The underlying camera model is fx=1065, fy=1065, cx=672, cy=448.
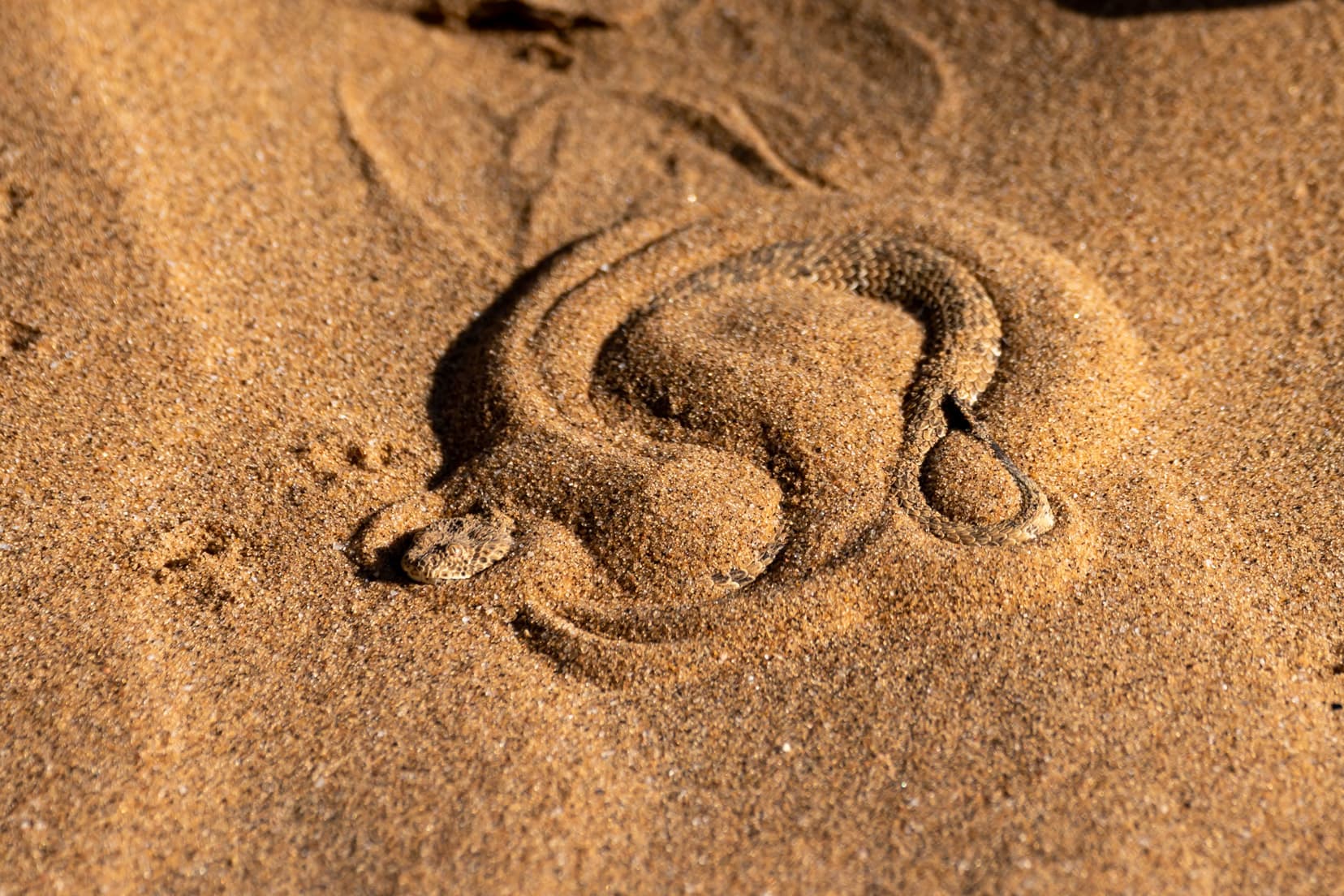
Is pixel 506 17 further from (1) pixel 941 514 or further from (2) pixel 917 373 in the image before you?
(1) pixel 941 514

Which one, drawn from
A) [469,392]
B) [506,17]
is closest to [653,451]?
[469,392]

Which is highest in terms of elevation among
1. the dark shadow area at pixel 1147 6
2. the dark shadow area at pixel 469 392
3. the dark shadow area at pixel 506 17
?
the dark shadow area at pixel 1147 6

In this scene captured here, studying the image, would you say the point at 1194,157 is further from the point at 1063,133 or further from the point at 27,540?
the point at 27,540

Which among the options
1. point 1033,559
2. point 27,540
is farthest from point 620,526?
point 27,540

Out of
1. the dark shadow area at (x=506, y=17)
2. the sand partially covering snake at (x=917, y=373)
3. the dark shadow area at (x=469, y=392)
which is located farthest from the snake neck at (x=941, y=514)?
the dark shadow area at (x=506, y=17)

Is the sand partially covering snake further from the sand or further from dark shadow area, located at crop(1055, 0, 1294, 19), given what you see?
dark shadow area, located at crop(1055, 0, 1294, 19)

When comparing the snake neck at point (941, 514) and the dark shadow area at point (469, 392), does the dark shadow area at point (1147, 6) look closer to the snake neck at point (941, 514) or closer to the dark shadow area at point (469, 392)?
the snake neck at point (941, 514)
